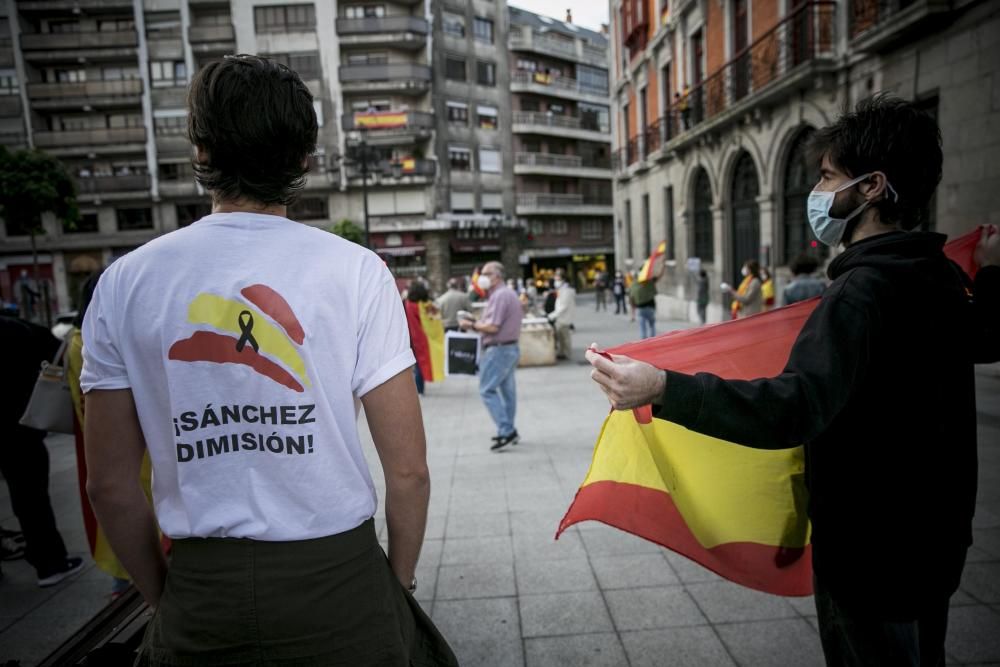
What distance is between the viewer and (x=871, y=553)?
1.69m

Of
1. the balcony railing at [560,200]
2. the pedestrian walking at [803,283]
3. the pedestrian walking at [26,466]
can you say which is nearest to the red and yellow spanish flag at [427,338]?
the pedestrian walking at [803,283]

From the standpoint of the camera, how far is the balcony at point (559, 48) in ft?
150

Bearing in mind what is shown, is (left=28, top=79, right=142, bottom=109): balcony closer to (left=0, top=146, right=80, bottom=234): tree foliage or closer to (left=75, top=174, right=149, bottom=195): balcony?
(left=75, top=174, right=149, bottom=195): balcony

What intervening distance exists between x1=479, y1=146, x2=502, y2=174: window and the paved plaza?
39483 mm

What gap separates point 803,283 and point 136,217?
41.5 meters

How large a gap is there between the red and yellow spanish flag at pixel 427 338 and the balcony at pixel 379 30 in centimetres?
3300

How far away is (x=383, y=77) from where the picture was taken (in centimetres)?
3791

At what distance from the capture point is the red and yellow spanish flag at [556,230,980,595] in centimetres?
244

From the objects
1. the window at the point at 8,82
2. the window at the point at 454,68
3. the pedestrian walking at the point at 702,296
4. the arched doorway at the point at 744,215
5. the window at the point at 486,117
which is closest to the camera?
the arched doorway at the point at 744,215

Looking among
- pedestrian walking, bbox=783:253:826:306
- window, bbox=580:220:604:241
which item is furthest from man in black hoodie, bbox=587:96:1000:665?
window, bbox=580:220:604:241

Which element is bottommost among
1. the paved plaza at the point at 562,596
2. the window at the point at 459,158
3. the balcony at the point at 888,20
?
the paved plaza at the point at 562,596

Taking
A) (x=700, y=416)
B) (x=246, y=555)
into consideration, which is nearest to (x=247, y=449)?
(x=246, y=555)

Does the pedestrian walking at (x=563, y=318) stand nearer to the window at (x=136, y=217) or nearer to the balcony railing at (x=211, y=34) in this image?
the balcony railing at (x=211, y=34)

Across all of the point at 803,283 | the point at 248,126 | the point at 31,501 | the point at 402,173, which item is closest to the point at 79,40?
the point at 402,173
